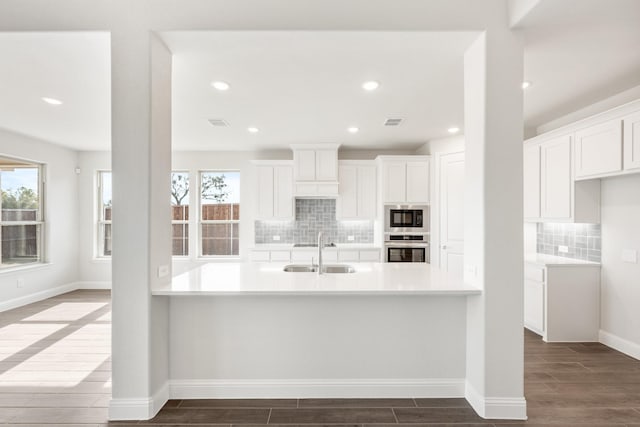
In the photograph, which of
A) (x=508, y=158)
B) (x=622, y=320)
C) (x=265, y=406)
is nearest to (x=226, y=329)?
(x=265, y=406)

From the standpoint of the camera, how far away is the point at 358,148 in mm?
6098

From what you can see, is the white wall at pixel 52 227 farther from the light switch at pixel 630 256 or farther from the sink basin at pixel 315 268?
the light switch at pixel 630 256

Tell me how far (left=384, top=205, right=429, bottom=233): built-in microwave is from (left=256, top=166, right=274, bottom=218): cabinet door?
197 cm

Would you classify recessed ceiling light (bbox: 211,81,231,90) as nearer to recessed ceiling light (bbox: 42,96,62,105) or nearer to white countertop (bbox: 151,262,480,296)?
white countertop (bbox: 151,262,480,296)

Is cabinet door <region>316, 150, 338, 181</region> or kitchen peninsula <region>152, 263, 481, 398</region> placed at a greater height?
cabinet door <region>316, 150, 338, 181</region>

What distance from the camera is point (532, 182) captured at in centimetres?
428

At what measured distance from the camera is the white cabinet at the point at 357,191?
584 cm

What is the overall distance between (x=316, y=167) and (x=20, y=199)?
184 inches

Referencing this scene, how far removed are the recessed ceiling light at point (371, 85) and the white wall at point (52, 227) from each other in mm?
5207

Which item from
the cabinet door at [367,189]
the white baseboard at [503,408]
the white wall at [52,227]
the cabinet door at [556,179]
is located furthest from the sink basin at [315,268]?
the white wall at [52,227]

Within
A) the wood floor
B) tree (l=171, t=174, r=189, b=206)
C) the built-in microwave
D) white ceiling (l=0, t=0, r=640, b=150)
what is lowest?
the wood floor

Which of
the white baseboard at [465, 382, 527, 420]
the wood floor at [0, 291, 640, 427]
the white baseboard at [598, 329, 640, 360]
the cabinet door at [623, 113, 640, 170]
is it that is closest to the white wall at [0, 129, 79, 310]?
the wood floor at [0, 291, 640, 427]

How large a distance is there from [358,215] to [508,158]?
364cm

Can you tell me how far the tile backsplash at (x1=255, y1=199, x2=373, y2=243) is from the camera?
6199 millimetres
